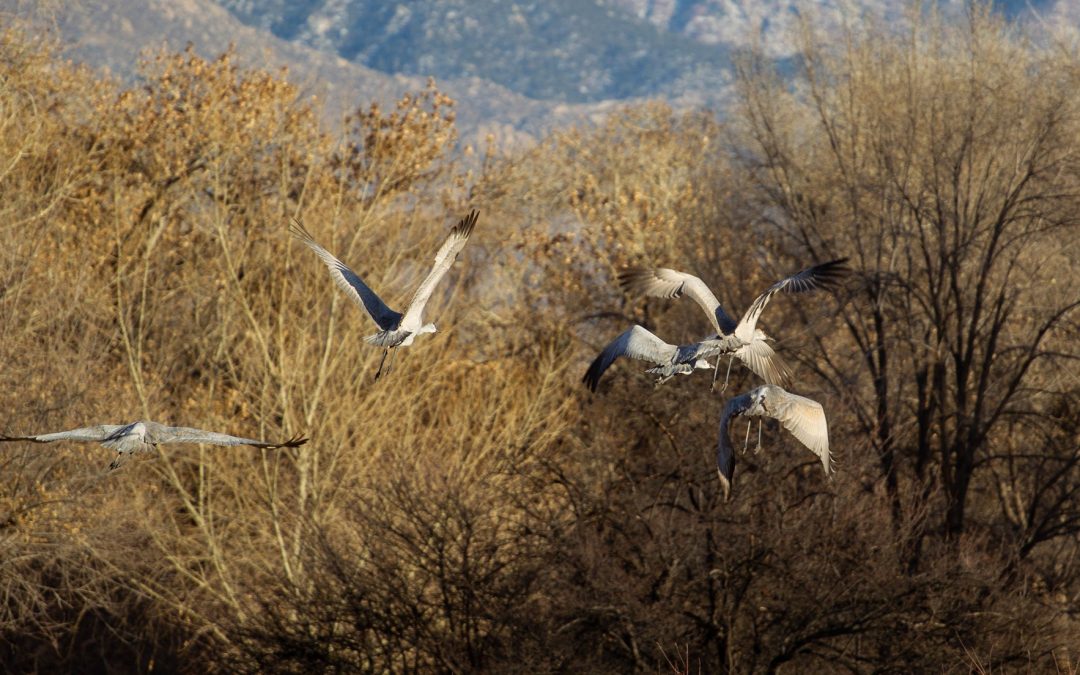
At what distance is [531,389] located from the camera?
103 ft

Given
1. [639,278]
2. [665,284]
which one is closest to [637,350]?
[665,284]

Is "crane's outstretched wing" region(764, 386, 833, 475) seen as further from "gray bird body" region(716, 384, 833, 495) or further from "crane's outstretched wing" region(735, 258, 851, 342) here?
"crane's outstretched wing" region(735, 258, 851, 342)

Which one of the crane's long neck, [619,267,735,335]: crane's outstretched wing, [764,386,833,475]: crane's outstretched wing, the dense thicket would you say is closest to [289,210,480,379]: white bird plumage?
[619,267,735,335]: crane's outstretched wing

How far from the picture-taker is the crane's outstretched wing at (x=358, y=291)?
41.7ft

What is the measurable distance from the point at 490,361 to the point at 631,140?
19.7 metres

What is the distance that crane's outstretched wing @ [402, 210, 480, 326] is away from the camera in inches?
463

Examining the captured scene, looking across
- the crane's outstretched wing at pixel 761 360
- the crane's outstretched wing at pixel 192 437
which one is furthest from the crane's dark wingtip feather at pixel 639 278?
the crane's outstretched wing at pixel 192 437

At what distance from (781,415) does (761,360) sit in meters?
0.74

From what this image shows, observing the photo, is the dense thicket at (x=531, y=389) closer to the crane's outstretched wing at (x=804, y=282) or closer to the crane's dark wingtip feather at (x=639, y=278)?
the crane's dark wingtip feather at (x=639, y=278)

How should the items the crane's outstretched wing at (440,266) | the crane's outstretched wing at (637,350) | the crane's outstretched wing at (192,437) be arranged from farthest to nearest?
the crane's outstretched wing at (637,350) < the crane's outstretched wing at (440,266) < the crane's outstretched wing at (192,437)

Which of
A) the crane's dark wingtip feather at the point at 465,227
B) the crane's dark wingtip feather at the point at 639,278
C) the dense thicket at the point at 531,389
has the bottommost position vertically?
→ the dense thicket at the point at 531,389

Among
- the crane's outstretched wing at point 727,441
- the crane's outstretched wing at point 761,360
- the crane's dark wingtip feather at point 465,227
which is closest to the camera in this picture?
the crane's dark wingtip feather at point 465,227

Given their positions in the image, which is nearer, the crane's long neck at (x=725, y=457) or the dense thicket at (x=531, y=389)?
the crane's long neck at (x=725, y=457)

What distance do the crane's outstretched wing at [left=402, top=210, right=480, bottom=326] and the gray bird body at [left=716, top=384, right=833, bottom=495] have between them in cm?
266
